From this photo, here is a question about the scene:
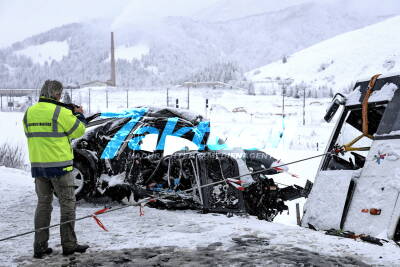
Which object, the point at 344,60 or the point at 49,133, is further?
the point at 344,60

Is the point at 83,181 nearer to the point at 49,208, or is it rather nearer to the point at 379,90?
the point at 49,208

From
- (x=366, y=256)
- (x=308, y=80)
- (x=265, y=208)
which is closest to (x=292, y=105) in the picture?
(x=265, y=208)

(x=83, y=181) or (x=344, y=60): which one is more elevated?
(x=344, y=60)

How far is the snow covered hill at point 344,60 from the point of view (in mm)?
70688

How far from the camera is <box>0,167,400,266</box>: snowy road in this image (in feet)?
13.3

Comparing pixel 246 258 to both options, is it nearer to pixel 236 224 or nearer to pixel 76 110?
pixel 236 224

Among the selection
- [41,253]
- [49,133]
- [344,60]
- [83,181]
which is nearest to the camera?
[49,133]

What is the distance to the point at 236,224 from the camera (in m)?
5.69

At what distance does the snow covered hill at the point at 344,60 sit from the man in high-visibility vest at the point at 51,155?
203ft

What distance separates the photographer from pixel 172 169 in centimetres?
709

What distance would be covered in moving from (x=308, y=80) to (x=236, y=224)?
7610 cm

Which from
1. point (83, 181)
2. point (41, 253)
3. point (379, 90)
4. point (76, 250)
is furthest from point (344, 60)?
point (41, 253)

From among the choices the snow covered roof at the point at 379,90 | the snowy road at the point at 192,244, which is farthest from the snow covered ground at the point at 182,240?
the snow covered roof at the point at 379,90

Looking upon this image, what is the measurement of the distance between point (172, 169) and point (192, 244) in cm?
248
